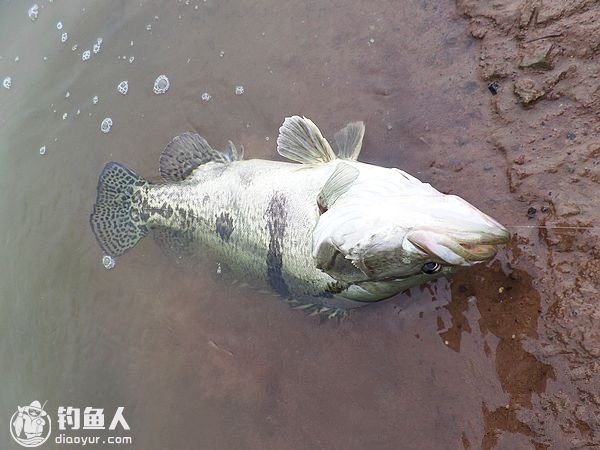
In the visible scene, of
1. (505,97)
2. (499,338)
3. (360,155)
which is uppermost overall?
(505,97)

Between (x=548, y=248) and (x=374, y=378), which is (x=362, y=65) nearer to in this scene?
(x=548, y=248)

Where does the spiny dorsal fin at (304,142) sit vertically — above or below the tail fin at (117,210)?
above

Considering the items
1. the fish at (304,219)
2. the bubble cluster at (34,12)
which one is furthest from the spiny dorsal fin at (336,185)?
the bubble cluster at (34,12)

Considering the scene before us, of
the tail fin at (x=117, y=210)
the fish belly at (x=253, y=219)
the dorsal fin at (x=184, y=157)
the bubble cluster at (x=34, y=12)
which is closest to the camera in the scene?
the fish belly at (x=253, y=219)

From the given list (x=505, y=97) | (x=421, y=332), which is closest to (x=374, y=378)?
(x=421, y=332)

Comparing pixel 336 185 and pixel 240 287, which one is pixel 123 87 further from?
pixel 336 185

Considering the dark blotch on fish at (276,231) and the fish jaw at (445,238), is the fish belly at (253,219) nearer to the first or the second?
the dark blotch on fish at (276,231)
